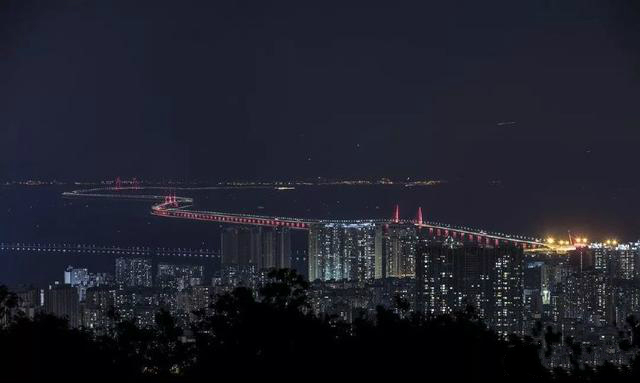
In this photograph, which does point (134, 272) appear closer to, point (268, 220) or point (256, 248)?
point (256, 248)

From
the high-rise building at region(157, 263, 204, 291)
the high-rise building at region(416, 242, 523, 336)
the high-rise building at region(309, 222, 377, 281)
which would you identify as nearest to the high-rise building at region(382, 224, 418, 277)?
the high-rise building at region(309, 222, 377, 281)

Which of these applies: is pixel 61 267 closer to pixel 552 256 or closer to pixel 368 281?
pixel 368 281

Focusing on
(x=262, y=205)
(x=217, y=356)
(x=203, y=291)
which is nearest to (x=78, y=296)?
(x=203, y=291)

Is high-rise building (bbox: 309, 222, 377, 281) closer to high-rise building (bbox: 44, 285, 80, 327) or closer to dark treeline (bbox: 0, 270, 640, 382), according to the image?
high-rise building (bbox: 44, 285, 80, 327)

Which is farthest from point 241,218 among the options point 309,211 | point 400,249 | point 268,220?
point 400,249

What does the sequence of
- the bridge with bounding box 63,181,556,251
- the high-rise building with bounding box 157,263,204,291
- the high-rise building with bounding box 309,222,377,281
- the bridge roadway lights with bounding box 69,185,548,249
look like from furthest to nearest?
1. the bridge roadway lights with bounding box 69,185,548,249
2. the bridge with bounding box 63,181,556,251
3. the high-rise building with bounding box 309,222,377,281
4. the high-rise building with bounding box 157,263,204,291

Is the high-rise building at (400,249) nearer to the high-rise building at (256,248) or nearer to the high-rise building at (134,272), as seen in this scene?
the high-rise building at (256,248)
